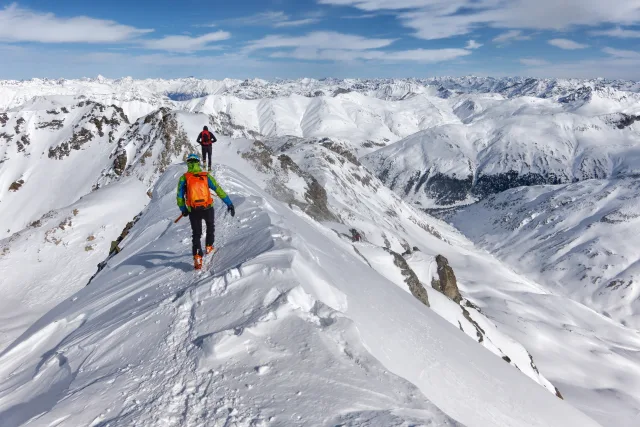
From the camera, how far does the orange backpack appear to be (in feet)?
36.5

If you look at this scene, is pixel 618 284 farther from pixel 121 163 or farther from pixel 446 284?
pixel 121 163

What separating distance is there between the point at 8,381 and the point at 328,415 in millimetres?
8631

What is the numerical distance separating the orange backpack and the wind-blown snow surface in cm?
176

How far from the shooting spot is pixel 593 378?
6100cm

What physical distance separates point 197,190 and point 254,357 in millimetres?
6006

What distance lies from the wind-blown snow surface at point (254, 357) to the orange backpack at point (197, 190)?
1.76 metres

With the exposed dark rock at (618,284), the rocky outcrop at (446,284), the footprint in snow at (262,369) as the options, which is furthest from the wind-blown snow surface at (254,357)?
the exposed dark rock at (618,284)

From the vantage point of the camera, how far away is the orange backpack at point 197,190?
11125 millimetres

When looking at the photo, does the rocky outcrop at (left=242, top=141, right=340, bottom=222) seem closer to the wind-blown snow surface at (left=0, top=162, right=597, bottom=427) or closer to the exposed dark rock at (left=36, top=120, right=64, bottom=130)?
the wind-blown snow surface at (left=0, top=162, right=597, bottom=427)

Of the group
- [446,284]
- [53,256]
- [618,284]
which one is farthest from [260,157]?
[618,284]

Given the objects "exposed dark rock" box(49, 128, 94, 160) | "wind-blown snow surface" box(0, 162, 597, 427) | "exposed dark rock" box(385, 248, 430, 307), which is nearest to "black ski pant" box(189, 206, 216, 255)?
"wind-blown snow surface" box(0, 162, 597, 427)

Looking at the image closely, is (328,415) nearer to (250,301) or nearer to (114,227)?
(250,301)

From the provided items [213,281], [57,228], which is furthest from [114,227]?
[213,281]

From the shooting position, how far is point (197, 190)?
11.2 m
